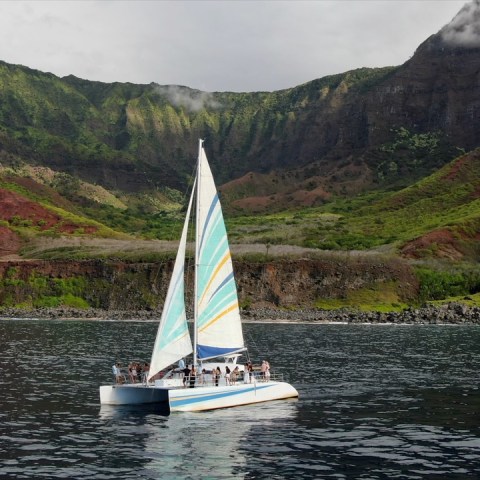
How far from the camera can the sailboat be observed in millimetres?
Result: 48531

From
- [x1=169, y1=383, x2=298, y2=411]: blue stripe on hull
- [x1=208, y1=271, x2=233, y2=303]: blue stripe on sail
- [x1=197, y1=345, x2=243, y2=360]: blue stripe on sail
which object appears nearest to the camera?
[x1=169, y1=383, x2=298, y2=411]: blue stripe on hull

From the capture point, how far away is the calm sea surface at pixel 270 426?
3509 centimetres

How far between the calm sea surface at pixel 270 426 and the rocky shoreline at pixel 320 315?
186ft

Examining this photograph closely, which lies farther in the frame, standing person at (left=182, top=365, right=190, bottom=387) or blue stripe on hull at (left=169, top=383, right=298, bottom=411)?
standing person at (left=182, top=365, right=190, bottom=387)

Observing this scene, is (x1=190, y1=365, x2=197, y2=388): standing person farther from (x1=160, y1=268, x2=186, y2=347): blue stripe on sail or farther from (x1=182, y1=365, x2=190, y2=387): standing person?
(x1=160, y1=268, x2=186, y2=347): blue stripe on sail

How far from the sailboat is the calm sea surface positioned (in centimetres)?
107

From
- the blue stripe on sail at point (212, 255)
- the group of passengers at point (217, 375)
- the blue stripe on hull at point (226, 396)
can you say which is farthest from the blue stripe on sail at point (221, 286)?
the blue stripe on hull at point (226, 396)

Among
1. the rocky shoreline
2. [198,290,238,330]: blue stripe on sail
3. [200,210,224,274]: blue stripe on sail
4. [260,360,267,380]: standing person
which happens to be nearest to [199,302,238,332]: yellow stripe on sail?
[198,290,238,330]: blue stripe on sail

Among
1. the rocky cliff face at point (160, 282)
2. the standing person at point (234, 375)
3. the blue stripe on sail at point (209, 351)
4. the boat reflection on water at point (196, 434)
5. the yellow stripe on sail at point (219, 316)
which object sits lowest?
the boat reflection on water at point (196, 434)

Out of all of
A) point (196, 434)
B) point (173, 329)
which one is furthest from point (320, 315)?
point (196, 434)

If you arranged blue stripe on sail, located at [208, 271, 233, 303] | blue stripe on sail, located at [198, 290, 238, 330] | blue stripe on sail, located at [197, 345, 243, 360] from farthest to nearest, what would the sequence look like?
blue stripe on sail, located at [208, 271, 233, 303] < blue stripe on sail, located at [198, 290, 238, 330] < blue stripe on sail, located at [197, 345, 243, 360]

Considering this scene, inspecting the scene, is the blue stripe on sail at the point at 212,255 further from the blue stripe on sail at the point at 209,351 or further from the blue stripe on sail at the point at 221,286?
the blue stripe on sail at the point at 209,351

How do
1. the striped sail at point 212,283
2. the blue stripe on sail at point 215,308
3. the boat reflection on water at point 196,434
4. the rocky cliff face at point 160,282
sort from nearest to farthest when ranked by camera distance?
1. the boat reflection on water at point 196,434
2. the striped sail at point 212,283
3. the blue stripe on sail at point 215,308
4. the rocky cliff face at point 160,282

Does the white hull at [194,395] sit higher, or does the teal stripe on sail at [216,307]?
the teal stripe on sail at [216,307]
